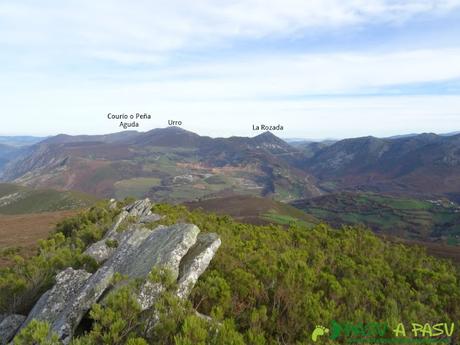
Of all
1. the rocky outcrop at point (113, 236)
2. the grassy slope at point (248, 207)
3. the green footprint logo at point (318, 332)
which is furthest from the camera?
the grassy slope at point (248, 207)

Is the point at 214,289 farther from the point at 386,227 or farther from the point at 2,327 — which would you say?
the point at 386,227

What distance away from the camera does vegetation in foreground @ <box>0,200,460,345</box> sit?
31.3 feet

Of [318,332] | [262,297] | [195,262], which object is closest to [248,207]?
[195,262]

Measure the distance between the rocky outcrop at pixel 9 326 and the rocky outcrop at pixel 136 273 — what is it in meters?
0.71

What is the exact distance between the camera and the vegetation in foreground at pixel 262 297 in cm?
955

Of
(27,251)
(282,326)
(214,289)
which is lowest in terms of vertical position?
(27,251)

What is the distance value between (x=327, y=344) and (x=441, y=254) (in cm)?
7350

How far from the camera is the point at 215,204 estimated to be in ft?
584

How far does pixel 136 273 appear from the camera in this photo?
12.9 meters

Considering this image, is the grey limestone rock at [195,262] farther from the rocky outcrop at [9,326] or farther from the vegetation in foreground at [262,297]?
the rocky outcrop at [9,326]

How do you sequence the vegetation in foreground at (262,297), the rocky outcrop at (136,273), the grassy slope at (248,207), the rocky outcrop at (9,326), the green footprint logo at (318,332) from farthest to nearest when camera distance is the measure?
1. the grassy slope at (248,207)
2. the rocky outcrop at (9,326)
3. the rocky outcrop at (136,273)
4. the green footprint logo at (318,332)
5. the vegetation in foreground at (262,297)

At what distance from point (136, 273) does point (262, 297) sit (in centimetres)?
462

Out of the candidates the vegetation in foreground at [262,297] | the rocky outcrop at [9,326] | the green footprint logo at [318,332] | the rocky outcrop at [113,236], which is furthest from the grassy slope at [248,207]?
the green footprint logo at [318,332]

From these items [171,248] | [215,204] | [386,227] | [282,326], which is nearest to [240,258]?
[171,248]
